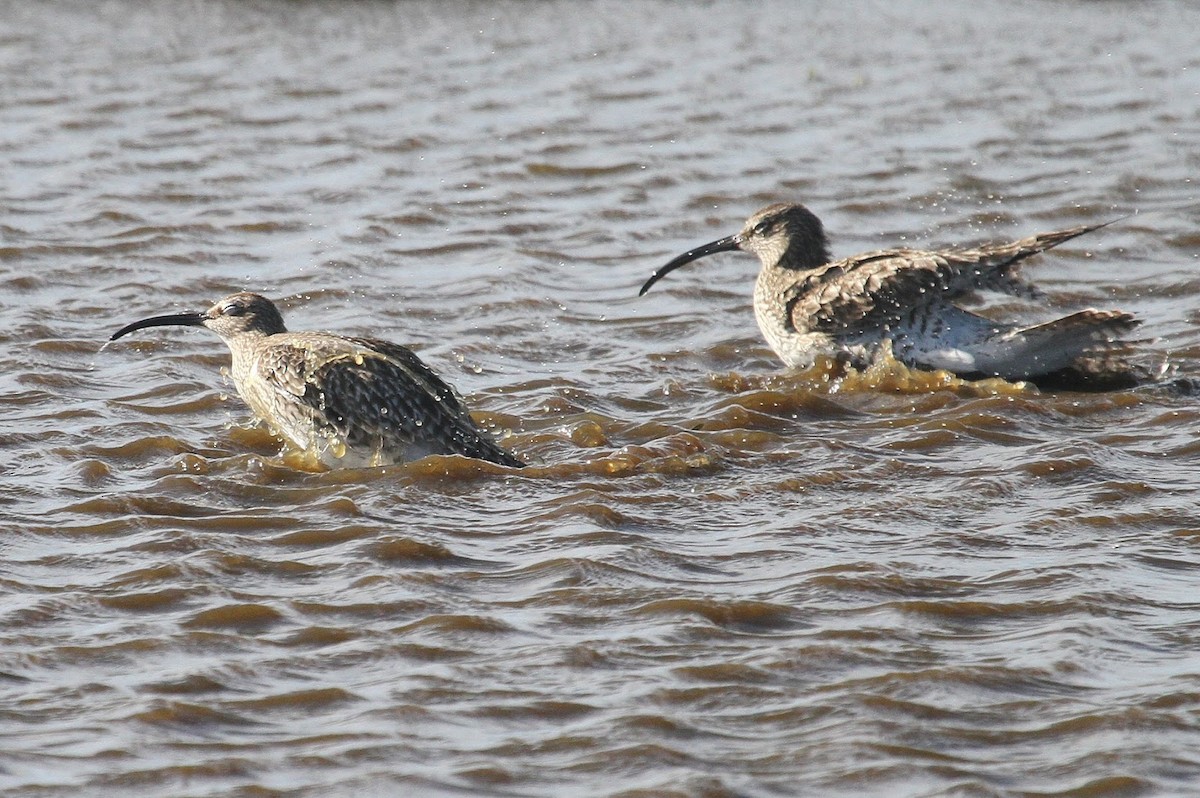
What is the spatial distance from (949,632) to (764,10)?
14.6 meters

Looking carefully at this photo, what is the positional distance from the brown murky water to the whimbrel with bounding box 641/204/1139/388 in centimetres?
24

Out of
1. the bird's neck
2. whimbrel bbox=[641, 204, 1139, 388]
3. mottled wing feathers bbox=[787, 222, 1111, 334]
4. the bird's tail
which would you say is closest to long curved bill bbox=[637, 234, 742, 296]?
whimbrel bbox=[641, 204, 1139, 388]

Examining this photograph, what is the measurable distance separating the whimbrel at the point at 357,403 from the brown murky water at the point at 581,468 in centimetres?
16

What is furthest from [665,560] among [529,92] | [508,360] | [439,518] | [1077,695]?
[529,92]

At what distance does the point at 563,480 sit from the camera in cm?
768

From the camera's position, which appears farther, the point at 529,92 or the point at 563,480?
the point at 529,92

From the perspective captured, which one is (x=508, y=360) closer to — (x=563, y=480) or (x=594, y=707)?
(x=563, y=480)

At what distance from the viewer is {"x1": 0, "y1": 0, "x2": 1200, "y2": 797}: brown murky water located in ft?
17.5

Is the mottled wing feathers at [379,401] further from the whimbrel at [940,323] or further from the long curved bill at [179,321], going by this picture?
the whimbrel at [940,323]

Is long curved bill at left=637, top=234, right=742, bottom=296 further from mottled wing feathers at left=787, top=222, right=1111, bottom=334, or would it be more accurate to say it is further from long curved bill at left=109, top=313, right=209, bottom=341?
long curved bill at left=109, top=313, right=209, bottom=341

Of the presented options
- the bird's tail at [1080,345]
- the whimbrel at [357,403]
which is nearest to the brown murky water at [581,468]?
the whimbrel at [357,403]

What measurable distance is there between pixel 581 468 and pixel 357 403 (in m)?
0.99

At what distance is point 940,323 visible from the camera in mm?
9539

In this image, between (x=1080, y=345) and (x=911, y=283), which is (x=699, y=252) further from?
(x=1080, y=345)
